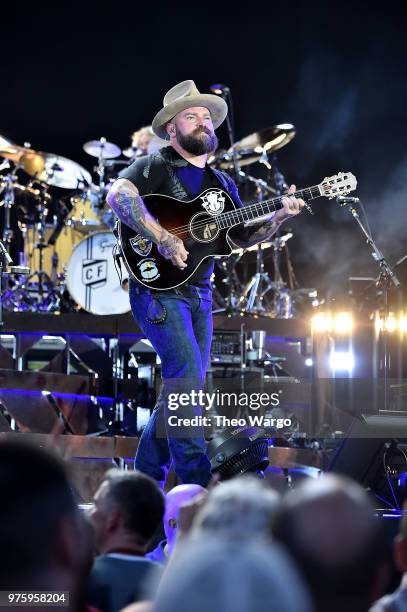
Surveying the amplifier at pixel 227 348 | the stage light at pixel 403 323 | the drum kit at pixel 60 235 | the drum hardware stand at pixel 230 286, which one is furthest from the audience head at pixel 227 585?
the stage light at pixel 403 323

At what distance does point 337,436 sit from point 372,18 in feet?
21.9

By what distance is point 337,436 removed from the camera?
7020mm

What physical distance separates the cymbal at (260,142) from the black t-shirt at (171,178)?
6187mm

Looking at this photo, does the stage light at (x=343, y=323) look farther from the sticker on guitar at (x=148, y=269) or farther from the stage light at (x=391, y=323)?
the sticker on guitar at (x=148, y=269)

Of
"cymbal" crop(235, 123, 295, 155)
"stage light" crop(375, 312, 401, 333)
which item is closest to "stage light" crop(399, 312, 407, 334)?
"stage light" crop(375, 312, 401, 333)

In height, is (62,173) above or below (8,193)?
above

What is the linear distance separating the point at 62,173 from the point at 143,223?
276 inches

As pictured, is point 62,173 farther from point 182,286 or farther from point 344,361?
point 182,286

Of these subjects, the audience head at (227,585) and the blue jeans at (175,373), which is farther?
the blue jeans at (175,373)

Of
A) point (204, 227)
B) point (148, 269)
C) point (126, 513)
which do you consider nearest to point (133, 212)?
point (148, 269)

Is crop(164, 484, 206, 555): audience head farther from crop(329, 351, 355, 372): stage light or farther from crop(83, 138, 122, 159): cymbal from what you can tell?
crop(329, 351, 355, 372): stage light

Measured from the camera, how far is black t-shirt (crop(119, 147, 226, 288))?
4.96 m

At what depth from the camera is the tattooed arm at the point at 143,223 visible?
4.78 m

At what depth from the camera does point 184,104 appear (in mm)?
5180
